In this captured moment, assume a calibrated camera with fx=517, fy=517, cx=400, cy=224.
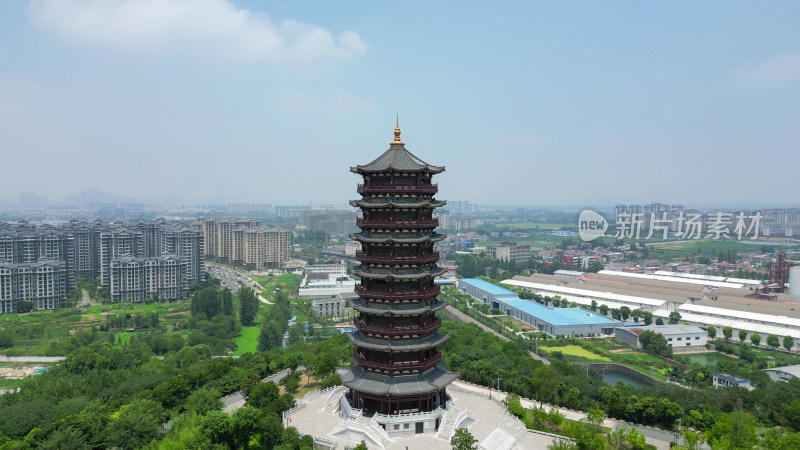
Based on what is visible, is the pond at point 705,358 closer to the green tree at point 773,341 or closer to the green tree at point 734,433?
the green tree at point 773,341

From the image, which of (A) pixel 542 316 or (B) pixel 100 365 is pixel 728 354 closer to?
(A) pixel 542 316

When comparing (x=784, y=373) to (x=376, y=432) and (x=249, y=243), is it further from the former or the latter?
(x=249, y=243)

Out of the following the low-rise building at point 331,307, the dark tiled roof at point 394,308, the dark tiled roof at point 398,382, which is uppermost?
the dark tiled roof at point 394,308

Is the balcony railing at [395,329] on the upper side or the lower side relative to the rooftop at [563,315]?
upper

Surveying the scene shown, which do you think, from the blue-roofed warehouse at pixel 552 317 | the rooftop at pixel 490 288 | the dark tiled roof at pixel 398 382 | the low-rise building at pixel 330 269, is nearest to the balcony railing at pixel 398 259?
the dark tiled roof at pixel 398 382

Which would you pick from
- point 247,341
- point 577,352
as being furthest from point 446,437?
point 247,341

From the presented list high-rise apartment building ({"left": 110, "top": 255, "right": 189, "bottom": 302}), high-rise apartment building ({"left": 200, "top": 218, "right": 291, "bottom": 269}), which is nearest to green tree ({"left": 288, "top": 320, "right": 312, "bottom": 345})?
high-rise apartment building ({"left": 110, "top": 255, "right": 189, "bottom": 302})
